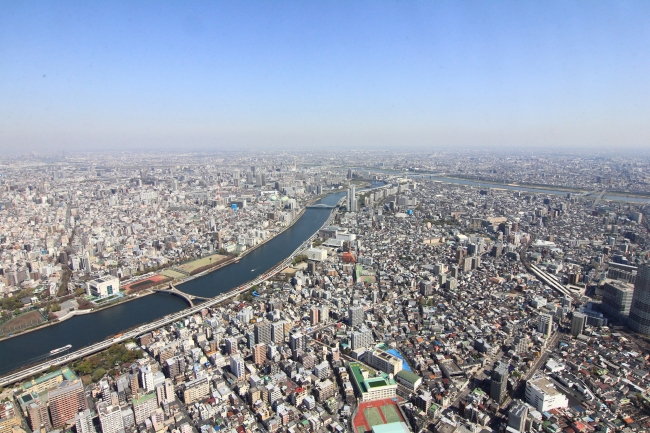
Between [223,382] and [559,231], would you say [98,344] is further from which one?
[559,231]

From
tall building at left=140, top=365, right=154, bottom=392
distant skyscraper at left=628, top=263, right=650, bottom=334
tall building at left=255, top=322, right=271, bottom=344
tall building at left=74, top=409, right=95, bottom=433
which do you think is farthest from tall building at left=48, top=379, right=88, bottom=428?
distant skyscraper at left=628, top=263, right=650, bottom=334

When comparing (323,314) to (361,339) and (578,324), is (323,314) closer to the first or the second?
(361,339)

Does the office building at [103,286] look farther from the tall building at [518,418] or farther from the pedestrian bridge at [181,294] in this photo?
the tall building at [518,418]

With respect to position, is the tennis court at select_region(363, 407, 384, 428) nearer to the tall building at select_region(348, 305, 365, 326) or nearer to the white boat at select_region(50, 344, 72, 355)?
the tall building at select_region(348, 305, 365, 326)

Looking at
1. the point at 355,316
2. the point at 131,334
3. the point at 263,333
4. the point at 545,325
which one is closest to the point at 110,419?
the point at 263,333

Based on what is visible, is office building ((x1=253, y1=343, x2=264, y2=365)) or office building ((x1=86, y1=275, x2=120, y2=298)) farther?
office building ((x1=86, y1=275, x2=120, y2=298))

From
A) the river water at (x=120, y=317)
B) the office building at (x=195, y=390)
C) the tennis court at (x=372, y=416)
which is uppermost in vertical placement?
the office building at (x=195, y=390)

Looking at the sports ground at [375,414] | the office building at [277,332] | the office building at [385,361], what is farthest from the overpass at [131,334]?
the sports ground at [375,414]
